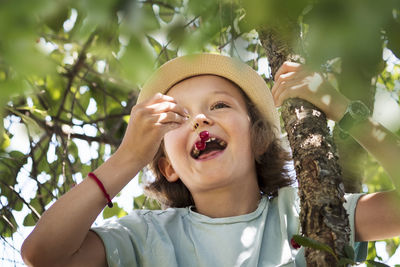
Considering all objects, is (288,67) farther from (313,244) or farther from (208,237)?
(208,237)

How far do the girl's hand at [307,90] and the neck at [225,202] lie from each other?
594 millimetres

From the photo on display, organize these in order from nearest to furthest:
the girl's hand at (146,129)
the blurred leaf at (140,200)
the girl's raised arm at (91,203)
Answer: the girl's raised arm at (91,203) → the girl's hand at (146,129) → the blurred leaf at (140,200)

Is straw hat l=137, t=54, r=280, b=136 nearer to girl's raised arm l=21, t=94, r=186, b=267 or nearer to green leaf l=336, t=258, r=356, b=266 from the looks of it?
girl's raised arm l=21, t=94, r=186, b=267

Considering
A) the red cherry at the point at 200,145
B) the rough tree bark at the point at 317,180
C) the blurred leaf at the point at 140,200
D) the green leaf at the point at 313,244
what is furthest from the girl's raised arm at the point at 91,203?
the blurred leaf at the point at 140,200

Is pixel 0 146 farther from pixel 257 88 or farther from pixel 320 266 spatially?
pixel 320 266

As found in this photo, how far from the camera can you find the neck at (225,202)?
2.33m

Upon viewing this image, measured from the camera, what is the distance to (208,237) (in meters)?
2.22

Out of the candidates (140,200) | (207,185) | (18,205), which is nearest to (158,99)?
(207,185)

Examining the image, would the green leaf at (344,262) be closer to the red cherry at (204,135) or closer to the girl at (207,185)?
the girl at (207,185)

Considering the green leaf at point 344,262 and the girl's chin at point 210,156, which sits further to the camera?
the girl's chin at point 210,156

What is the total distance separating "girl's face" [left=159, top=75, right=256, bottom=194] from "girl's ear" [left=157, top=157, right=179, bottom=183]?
2cm

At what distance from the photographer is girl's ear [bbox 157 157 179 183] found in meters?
2.58

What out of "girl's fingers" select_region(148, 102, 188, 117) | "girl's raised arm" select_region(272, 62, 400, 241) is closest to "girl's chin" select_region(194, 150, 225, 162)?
"girl's fingers" select_region(148, 102, 188, 117)

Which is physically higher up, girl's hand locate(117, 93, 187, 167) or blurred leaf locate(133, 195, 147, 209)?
girl's hand locate(117, 93, 187, 167)
